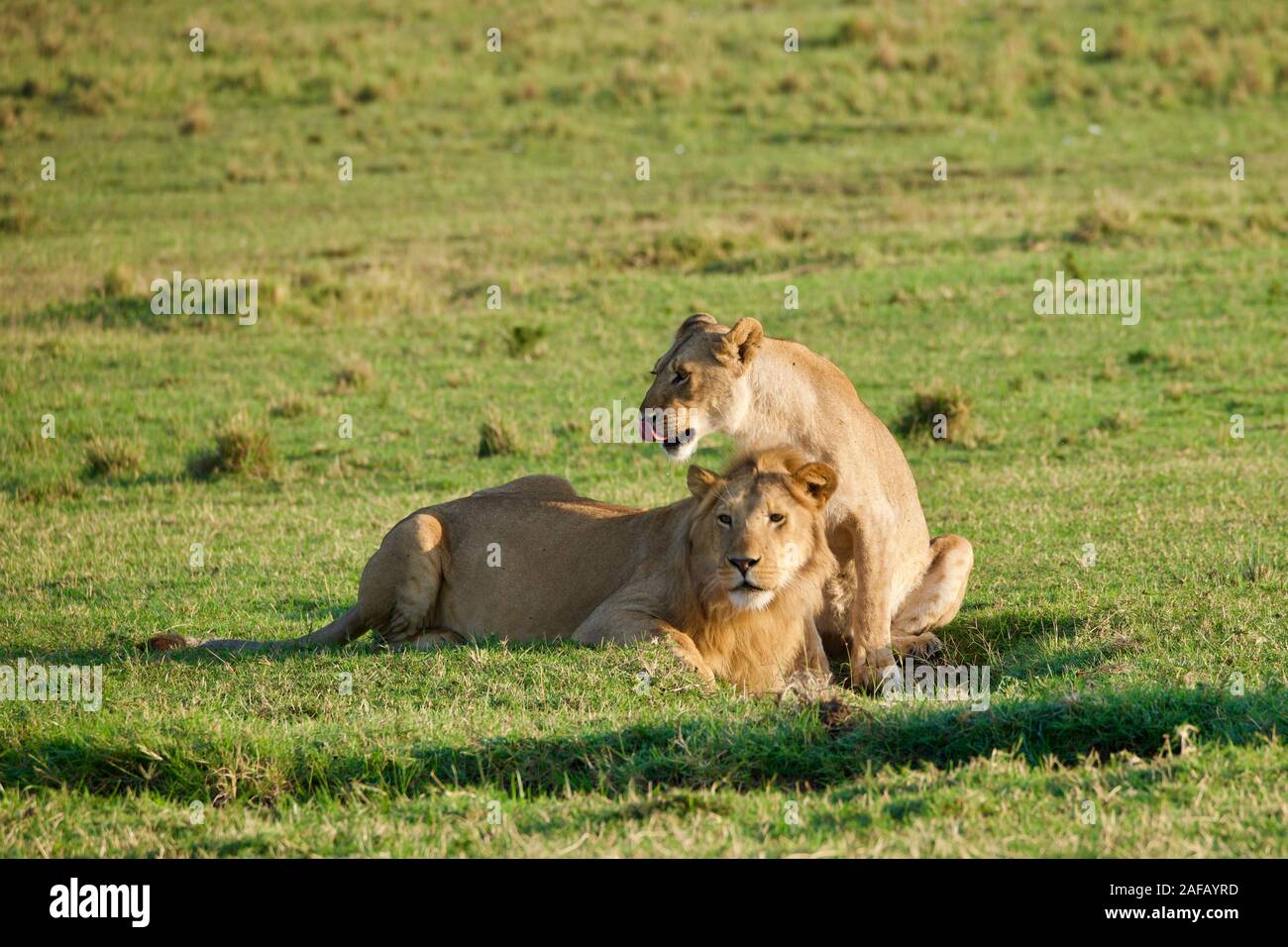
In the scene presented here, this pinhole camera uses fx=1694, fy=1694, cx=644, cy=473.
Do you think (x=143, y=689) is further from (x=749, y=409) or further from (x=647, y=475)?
(x=647, y=475)

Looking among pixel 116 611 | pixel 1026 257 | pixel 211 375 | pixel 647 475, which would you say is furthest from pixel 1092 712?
pixel 1026 257

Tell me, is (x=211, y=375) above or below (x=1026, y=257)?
below

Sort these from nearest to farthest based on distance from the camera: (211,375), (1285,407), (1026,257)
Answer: (1285,407) < (211,375) < (1026,257)

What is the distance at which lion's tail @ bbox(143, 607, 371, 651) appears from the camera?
372 inches

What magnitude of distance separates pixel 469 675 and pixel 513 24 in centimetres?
3282

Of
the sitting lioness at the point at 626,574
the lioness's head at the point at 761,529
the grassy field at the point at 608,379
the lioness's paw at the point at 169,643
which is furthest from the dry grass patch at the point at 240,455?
the lioness's head at the point at 761,529

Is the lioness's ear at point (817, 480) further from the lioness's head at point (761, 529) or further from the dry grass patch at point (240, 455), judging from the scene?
the dry grass patch at point (240, 455)

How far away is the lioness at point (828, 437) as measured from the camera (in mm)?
8914

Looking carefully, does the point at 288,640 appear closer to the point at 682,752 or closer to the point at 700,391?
the point at 700,391

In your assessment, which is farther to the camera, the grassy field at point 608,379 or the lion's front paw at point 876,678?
the lion's front paw at point 876,678

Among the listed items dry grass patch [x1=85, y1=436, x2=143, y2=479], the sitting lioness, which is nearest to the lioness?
the sitting lioness

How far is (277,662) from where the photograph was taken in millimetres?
8914

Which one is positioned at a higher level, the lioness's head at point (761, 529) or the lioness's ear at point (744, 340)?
the lioness's ear at point (744, 340)

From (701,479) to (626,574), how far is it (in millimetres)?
994
